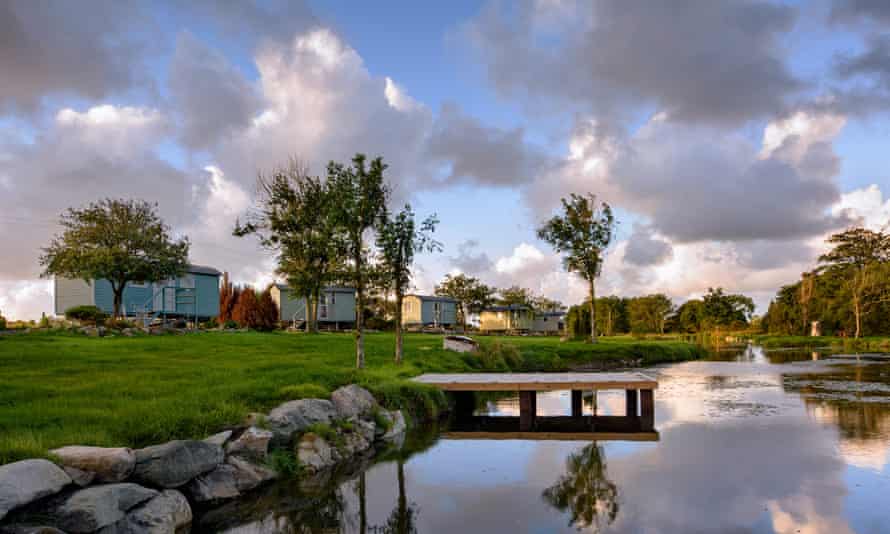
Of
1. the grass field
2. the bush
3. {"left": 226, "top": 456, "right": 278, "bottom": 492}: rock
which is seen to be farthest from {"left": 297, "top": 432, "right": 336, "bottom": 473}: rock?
the bush

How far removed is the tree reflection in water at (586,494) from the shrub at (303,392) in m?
4.86

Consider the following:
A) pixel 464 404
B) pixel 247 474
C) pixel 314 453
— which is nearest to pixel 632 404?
pixel 464 404

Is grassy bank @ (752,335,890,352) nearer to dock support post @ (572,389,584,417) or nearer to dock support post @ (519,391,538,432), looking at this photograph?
dock support post @ (572,389,584,417)

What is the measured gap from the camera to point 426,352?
84.0 feet

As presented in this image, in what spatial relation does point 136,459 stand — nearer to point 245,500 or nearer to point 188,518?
point 188,518

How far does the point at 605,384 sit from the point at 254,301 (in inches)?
1551

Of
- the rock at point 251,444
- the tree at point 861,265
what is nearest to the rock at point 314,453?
the rock at point 251,444

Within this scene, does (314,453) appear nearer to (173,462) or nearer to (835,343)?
(173,462)

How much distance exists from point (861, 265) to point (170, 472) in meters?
77.9

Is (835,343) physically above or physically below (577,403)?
below

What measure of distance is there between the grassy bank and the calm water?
41.9m

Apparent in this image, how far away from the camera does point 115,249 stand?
34.7 m

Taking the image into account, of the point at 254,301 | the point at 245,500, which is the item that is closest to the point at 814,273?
the point at 254,301

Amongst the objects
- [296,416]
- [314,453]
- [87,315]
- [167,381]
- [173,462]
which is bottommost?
[314,453]
